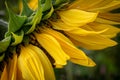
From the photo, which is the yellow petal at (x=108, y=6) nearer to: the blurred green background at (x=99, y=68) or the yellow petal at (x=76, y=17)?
the yellow petal at (x=76, y=17)

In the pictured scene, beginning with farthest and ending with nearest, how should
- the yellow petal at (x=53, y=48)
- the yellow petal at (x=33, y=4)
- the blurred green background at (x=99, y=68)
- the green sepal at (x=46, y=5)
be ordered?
the blurred green background at (x=99, y=68) < the yellow petal at (x=33, y=4) < the green sepal at (x=46, y=5) < the yellow petal at (x=53, y=48)

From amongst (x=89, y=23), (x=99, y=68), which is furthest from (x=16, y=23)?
(x=99, y=68)

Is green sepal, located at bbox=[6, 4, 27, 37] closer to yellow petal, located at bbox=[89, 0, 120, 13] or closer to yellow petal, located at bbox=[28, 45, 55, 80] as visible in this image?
yellow petal, located at bbox=[28, 45, 55, 80]

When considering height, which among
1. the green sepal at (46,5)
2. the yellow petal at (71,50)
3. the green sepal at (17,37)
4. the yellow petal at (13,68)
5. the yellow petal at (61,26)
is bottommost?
the yellow petal at (13,68)

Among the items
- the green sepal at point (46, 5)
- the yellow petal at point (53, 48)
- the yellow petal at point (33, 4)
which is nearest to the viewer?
the yellow petal at point (53, 48)

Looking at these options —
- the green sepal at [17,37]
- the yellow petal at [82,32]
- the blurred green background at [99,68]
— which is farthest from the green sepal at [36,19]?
the blurred green background at [99,68]

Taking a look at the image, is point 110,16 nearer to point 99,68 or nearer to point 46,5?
point 46,5
